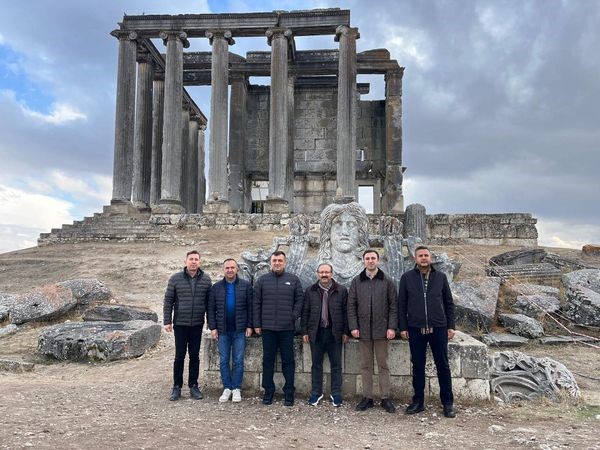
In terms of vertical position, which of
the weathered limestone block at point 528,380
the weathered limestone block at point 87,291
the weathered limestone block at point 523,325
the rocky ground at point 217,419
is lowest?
the rocky ground at point 217,419

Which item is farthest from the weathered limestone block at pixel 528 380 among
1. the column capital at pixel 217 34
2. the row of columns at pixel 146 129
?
the column capital at pixel 217 34

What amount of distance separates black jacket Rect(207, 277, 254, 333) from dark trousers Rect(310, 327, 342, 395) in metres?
0.82

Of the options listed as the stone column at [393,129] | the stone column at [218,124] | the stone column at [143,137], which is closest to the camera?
the stone column at [218,124]

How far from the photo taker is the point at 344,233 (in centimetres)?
637

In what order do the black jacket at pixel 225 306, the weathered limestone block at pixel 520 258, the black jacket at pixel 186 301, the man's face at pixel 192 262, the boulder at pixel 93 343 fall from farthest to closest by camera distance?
the weathered limestone block at pixel 520 258 → the boulder at pixel 93 343 → the man's face at pixel 192 262 → the black jacket at pixel 186 301 → the black jacket at pixel 225 306

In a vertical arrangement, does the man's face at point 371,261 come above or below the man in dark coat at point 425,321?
above

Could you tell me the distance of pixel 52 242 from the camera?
21359mm

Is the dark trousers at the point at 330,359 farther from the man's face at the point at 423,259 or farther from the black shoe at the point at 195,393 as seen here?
the black shoe at the point at 195,393

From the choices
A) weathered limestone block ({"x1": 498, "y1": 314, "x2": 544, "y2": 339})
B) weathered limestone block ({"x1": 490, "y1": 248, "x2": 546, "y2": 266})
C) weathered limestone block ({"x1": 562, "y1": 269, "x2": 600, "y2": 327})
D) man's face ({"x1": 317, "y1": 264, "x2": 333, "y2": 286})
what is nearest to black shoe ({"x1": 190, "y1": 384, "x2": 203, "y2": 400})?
man's face ({"x1": 317, "y1": 264, "x2": 333, "y2": 286})

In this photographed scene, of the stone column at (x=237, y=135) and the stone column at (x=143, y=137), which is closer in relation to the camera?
the stone column at (x=143, y=137)

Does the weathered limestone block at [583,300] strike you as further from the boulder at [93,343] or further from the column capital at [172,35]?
the column capital at [172,35]

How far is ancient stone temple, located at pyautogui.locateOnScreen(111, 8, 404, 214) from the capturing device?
2284cm

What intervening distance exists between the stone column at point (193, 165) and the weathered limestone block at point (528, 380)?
24.4m

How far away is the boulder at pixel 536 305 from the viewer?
10.2 m
